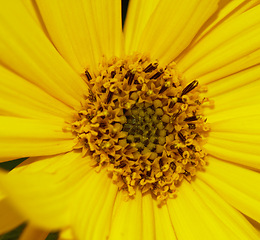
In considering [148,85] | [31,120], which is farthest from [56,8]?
[148,85]

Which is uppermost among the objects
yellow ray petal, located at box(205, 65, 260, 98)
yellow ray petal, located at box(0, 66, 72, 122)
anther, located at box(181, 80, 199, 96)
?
yellow ray petal, located at box(205, 65, 260, 98)

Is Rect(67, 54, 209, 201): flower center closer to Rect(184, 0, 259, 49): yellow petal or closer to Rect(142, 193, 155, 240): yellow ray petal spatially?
Rect(142, 193, 155, 240): yellow ray petal

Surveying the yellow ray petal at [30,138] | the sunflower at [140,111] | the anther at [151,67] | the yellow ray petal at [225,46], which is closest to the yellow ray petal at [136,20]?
the sunflower at [140,111]

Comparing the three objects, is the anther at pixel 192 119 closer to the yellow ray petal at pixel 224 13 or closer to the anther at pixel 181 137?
the anther at pixel 181 137

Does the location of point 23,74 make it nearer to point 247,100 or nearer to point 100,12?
point 100,12

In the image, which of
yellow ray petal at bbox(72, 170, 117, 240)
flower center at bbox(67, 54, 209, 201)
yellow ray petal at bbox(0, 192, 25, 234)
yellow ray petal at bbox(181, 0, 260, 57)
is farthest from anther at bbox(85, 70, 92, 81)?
yellow ray petal at bbox(0, 192, 25, 234)

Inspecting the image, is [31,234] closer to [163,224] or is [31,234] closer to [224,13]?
[163,224]
